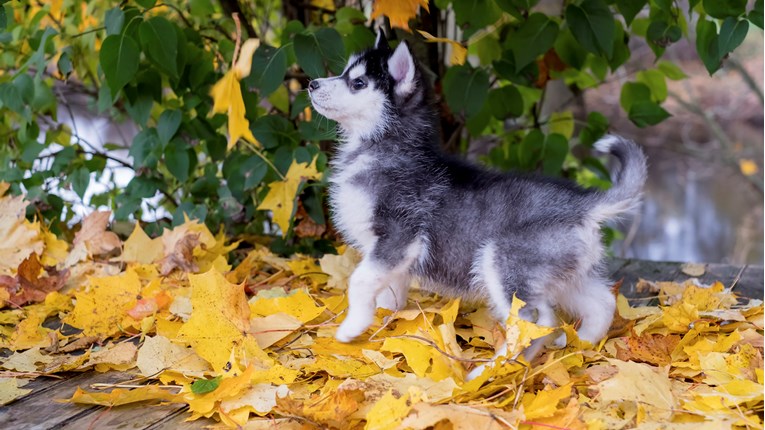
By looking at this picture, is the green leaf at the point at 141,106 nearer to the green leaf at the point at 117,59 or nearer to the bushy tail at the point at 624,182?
the green leaf at the point at 117,59

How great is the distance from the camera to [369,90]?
231 centimetres

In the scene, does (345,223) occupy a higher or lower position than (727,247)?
higher

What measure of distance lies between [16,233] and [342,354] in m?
1.61

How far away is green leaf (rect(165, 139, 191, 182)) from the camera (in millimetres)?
3045

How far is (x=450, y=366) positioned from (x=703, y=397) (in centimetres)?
A: 58

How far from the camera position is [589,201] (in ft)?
6.78

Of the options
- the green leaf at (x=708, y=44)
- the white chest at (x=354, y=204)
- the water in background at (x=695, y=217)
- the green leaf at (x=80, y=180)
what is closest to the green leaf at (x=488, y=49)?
the green leaf at (x=708, y=44)

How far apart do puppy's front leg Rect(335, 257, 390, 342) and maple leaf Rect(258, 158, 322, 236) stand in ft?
2.14

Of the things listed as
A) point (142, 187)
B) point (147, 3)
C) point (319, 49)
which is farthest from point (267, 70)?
point (142, 187)

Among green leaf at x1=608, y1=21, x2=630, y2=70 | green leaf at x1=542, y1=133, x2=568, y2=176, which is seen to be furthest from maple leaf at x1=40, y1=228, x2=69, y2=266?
green leaf at x1=608, y1=21, x2=630, y2=70

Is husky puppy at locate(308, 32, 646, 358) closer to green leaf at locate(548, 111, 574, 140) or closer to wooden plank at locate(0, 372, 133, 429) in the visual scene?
wooden plank at locate(0, 372, 133, 429)

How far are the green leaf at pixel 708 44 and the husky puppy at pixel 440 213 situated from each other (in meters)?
0.69

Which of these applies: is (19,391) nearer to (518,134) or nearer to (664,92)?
(518,134)

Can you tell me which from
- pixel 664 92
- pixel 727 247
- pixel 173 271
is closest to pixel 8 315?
pixel 173 271
